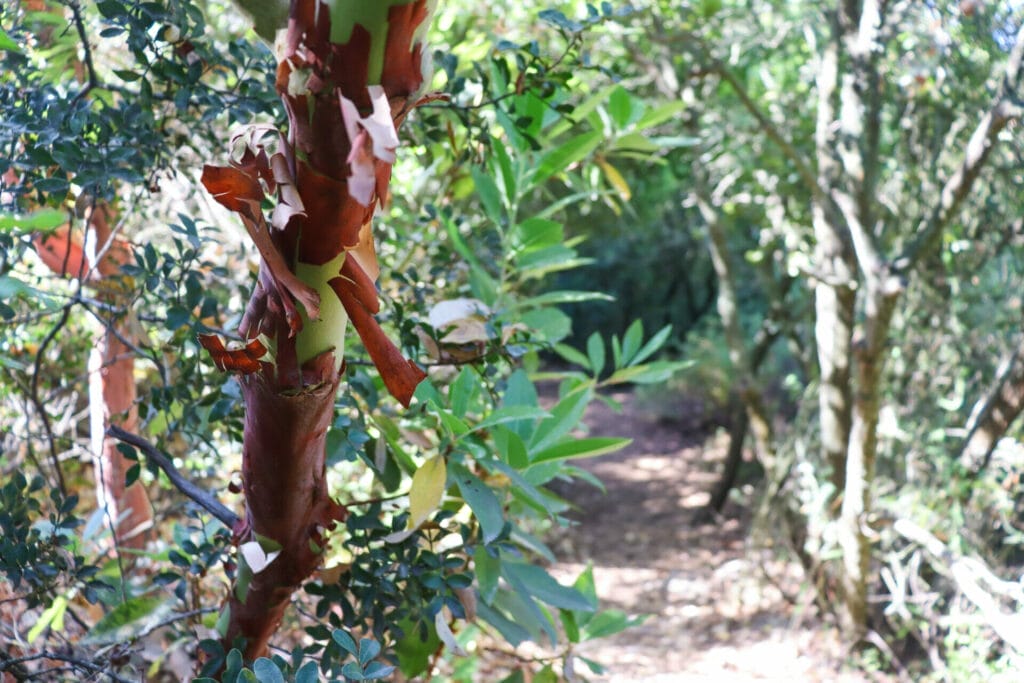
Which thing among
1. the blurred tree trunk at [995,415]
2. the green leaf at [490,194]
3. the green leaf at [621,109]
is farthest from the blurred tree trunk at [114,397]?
the blurred tree trunk at [995,415]

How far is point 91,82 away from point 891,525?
330 centimetres

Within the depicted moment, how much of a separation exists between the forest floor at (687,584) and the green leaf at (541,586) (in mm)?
1183

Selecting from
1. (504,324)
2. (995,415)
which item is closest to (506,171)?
(504,324)

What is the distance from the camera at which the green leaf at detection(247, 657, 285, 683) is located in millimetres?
593

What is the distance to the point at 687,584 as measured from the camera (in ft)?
15.9

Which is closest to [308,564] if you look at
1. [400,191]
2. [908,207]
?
[400,191]

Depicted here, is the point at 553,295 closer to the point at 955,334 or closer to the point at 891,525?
the point at 891,525

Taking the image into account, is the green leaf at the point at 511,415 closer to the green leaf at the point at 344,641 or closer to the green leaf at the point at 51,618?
the green leaf at the point at 344,641

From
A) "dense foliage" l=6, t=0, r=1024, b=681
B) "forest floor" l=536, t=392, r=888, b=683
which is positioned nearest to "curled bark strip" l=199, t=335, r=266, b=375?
"dense foliage" l=6, t=0, r=1024, b=681

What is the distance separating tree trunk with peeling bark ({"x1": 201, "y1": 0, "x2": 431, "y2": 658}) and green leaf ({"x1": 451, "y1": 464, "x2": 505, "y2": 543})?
6.0 inches

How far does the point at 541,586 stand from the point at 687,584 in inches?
166

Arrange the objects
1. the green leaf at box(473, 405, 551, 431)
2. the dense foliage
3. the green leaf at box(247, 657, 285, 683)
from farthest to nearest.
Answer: the dense foliage → the green leaf at box(473, 405, 551, 431) → the green leaf at box(247, 657, 285, 683)

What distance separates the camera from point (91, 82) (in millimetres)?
887

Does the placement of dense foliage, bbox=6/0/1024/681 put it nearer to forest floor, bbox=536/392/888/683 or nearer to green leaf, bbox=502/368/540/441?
green leaf, bbox=502/368/540/441
